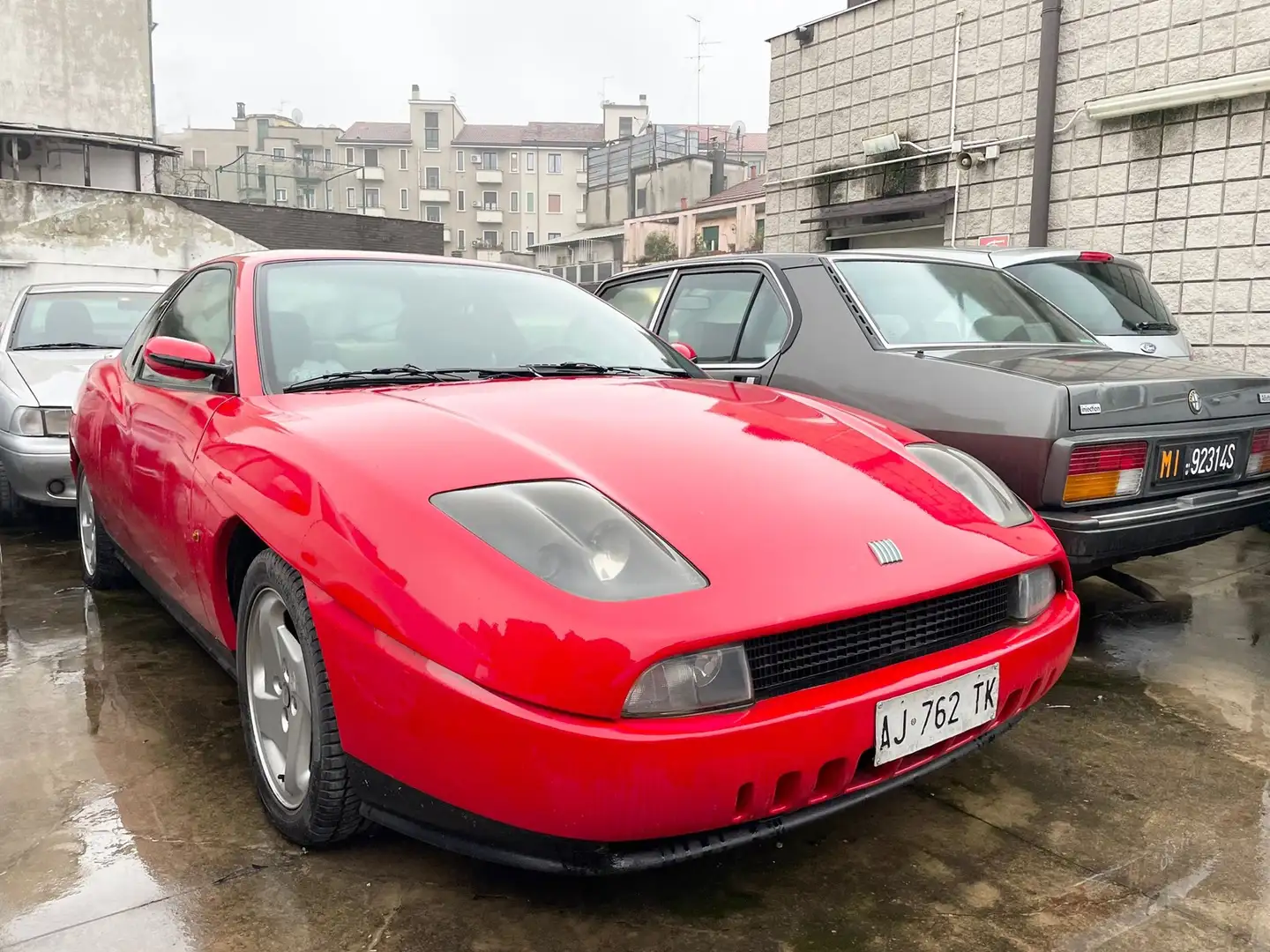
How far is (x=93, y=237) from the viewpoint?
19234 millimetres

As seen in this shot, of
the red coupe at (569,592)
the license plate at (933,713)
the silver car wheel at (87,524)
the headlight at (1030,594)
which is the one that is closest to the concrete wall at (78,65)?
the silver car wheel at (87,524)

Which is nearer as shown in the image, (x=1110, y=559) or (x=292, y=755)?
(x=292, y=755)

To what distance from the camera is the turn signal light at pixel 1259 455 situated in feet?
11.5

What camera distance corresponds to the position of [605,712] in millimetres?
1627

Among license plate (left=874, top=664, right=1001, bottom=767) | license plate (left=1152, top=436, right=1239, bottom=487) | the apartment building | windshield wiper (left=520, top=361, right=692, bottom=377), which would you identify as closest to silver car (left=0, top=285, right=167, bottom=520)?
windshield wiper (left=520, top=361, right=692, bottom=377)

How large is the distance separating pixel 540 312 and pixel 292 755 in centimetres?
157

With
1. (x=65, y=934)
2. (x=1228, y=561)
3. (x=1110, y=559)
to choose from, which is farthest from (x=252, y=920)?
(x=1228, y=561)

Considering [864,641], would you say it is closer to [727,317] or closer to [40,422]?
[727,317]

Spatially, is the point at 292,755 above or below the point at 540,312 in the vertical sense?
below

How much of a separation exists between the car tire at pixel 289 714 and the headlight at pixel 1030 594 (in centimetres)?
Result: 145

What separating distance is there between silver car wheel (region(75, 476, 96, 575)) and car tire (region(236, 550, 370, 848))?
82.5 inches

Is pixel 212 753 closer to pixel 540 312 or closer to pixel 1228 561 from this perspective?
pixel 540 312

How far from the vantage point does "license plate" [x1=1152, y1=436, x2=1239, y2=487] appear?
3.22 meters

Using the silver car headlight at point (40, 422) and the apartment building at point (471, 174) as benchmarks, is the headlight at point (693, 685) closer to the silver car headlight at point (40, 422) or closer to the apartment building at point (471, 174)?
the silver car headlight at point (40, 422)
